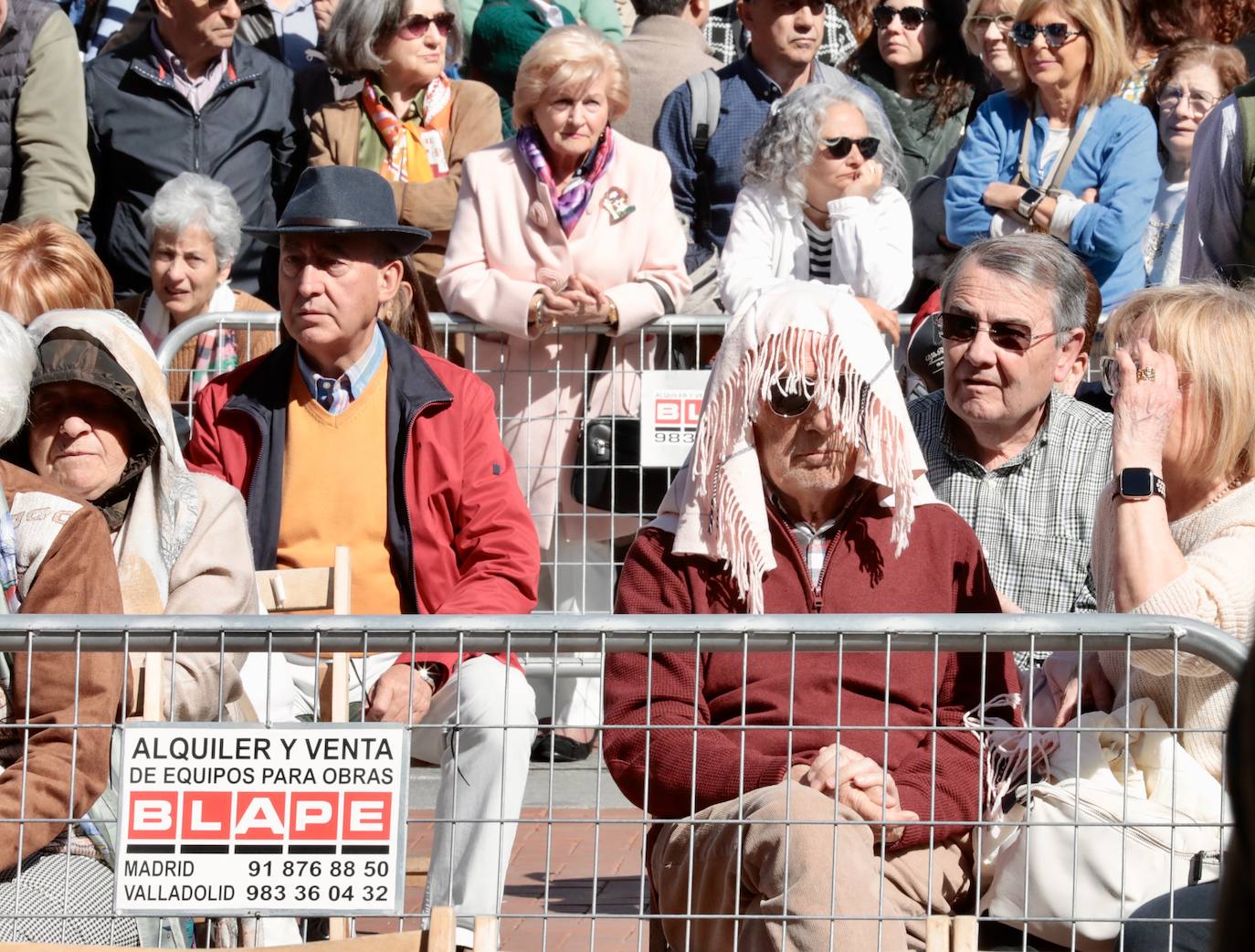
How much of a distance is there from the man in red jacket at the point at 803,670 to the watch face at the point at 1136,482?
1.24 feet

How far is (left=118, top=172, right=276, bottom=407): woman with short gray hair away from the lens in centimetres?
708

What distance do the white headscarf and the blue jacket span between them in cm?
266

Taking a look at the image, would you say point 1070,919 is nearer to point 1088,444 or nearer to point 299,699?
point 1088,444

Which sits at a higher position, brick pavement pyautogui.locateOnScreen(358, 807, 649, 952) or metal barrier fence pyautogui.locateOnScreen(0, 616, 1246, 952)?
metal barrier fence pyautogui.locateOnScreen(0, 616, 1246, 952)

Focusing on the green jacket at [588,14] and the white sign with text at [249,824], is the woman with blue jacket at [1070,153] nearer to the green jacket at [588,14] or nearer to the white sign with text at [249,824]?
the green jacket at [588,14]

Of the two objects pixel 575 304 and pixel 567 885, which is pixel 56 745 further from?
pixel 575 304

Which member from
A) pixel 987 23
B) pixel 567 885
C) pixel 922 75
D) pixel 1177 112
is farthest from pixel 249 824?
pixel 922 75

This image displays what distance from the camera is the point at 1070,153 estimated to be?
6840mm

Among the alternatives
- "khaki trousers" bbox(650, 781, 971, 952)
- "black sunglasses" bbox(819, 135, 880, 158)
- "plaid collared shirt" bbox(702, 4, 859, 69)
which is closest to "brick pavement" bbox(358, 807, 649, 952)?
"khaki trousers" bbox(650, 781, 971, 952)

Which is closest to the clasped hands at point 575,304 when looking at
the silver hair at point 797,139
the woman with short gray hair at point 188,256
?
the silver hair at point 797,139

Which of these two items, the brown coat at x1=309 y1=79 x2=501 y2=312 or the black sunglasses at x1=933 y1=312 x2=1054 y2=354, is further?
the brown coat at x1=309 y1=79 x2=501 y2=312

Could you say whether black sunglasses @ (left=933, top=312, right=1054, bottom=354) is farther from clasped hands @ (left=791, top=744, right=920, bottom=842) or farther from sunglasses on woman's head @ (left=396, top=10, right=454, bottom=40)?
sunglasses on woman's head @ (left=396, top=10, right=454, bottom=40)

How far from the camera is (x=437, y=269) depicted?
7336 millimetres

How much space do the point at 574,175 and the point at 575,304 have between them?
1.86 ft
